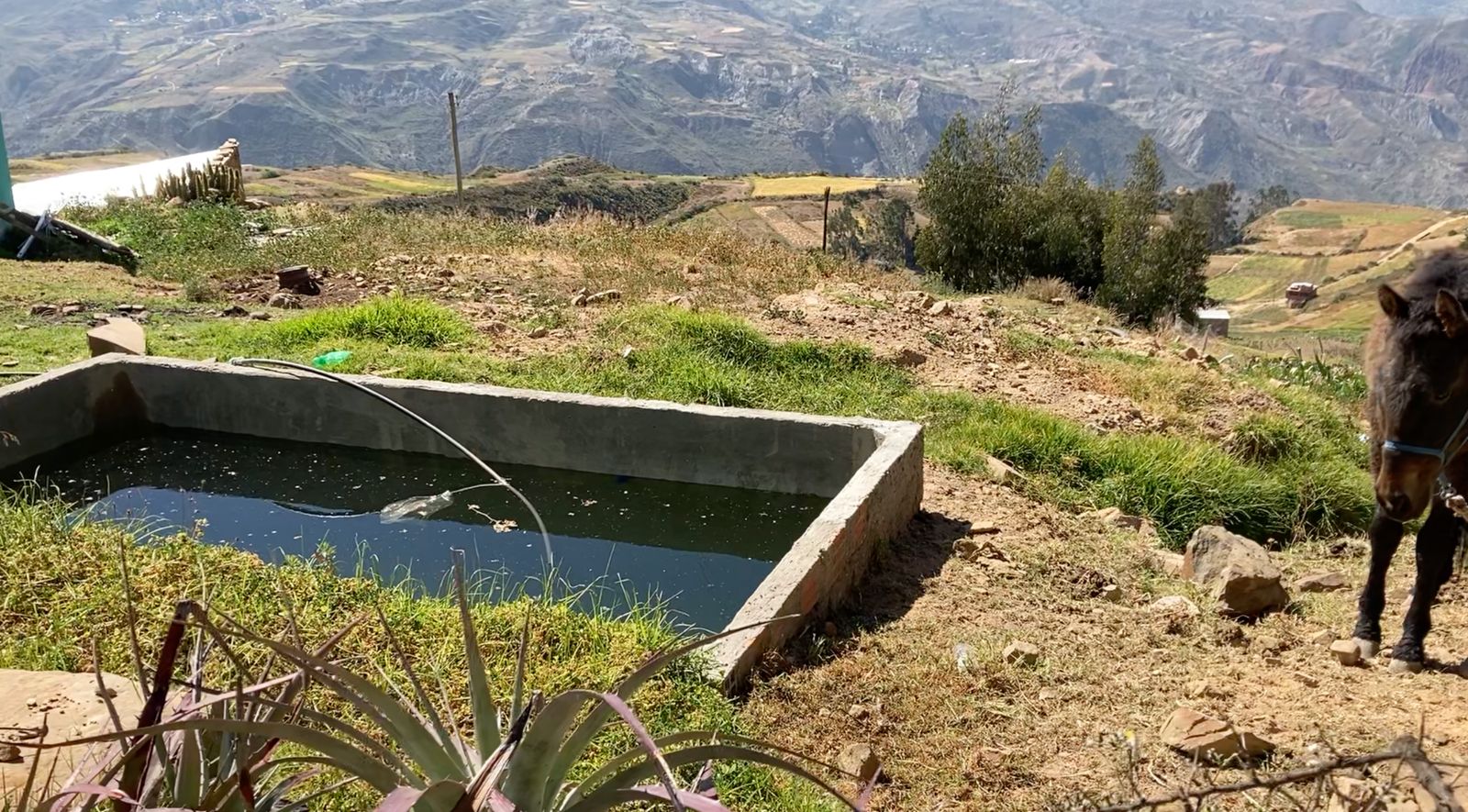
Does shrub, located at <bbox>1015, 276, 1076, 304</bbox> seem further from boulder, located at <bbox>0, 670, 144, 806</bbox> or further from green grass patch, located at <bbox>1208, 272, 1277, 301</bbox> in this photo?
green grass patch, located at <bbox>1208, 272, 1277, 301</bbox>

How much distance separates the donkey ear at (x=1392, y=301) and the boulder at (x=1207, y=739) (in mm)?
1579

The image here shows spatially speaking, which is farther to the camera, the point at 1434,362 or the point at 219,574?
the point at 219,574

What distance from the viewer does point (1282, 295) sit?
6938 centimetres

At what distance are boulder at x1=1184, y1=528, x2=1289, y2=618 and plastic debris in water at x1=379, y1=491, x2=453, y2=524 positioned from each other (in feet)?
13.0

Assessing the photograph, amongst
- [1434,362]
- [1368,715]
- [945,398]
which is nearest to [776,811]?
[1368,715]

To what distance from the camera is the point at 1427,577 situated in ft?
13.1

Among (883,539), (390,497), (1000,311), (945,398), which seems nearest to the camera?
(883,539)

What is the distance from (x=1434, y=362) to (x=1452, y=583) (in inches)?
85.6

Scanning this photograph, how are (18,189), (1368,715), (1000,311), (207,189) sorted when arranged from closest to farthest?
(1368,715) < (1000,311) < (207,189) < (18,189)

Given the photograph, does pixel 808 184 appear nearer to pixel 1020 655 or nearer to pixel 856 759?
pixel 1020 655

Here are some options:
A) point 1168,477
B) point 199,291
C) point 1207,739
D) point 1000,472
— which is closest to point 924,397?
point 1000,472

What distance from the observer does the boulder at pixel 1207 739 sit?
3.06 meters

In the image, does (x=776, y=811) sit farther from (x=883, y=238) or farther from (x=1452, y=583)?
(x=883, y=238)

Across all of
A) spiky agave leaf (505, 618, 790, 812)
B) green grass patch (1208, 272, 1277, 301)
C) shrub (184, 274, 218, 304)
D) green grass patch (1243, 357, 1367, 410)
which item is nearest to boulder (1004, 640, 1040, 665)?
spiky agave leaf (505, 618, 790, 812)
